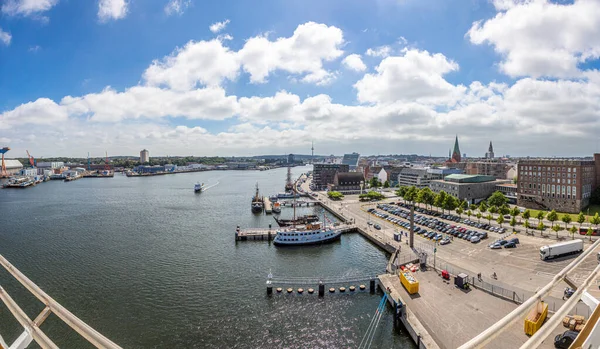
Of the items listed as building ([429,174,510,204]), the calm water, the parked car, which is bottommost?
the calm water

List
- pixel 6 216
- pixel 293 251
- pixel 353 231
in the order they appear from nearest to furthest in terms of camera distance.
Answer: pixel 293 251 < pixel 353 231 < pixel 6 216

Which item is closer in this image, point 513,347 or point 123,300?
point 513,347

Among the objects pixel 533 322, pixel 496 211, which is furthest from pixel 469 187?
pixel 533 322

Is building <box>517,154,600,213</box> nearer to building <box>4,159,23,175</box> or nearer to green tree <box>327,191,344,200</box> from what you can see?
green tree <box>327,191,344,200</box>

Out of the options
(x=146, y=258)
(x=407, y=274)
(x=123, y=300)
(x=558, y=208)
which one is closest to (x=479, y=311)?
(x=407, y=274)

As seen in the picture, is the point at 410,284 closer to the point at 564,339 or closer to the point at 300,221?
the point at 564,339

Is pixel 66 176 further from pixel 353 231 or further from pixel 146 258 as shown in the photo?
pixel 353 231

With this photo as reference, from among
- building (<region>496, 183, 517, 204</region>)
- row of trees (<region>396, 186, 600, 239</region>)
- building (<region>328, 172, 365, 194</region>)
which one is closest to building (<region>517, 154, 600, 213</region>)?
building (<region>496, 183, 517, 204</region>)
